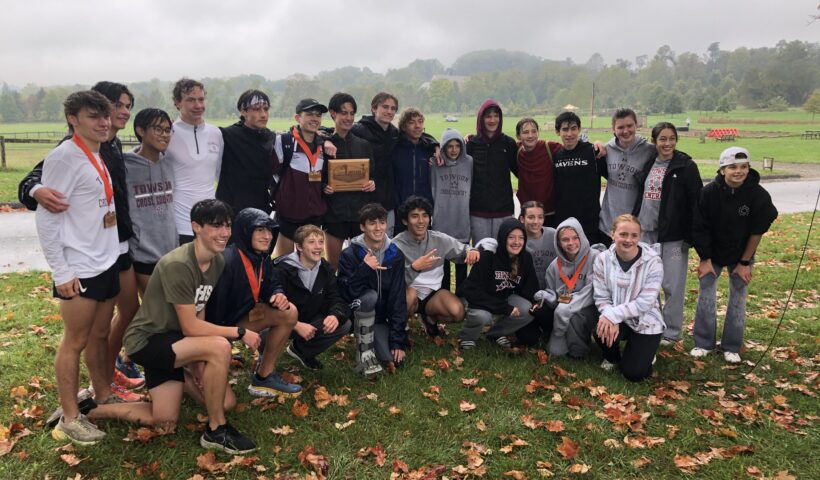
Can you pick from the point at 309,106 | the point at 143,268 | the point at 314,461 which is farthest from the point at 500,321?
the point at 143,268

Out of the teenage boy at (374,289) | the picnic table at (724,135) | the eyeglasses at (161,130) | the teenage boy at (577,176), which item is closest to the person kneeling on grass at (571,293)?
the teenage boy at (577,176)

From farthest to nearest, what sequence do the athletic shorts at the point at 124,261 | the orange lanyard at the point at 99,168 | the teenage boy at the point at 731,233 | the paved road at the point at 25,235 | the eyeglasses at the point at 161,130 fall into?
the paved road at the point at 25,235, the teenage boy at the point at 731,233, the eyeglasses at the point at 161,130, the athletic shorts at the point at 124,261, the orange lanyard at the point at 99,168

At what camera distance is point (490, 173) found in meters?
6.86

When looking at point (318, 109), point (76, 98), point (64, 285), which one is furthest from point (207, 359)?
point (318, 109)

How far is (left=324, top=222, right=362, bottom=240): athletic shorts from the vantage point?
6.56 meters

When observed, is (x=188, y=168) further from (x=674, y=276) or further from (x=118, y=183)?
(x=674, y=276)

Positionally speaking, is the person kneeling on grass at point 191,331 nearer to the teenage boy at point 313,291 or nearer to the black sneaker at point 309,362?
the teenage boy at point 313,291

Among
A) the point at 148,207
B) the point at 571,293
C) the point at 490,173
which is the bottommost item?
the point at 571,293

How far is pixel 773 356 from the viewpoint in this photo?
606cm

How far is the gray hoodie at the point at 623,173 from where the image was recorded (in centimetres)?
639

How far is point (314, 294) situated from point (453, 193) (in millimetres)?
2391

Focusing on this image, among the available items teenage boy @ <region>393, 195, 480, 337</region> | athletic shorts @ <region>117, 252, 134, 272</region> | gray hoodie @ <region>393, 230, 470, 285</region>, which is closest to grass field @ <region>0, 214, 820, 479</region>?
teenage boy @ <region>393, 195, 480, 337</region>

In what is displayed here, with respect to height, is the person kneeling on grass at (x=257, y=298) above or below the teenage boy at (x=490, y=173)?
below

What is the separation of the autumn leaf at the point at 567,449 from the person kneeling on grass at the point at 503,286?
1.85 m
